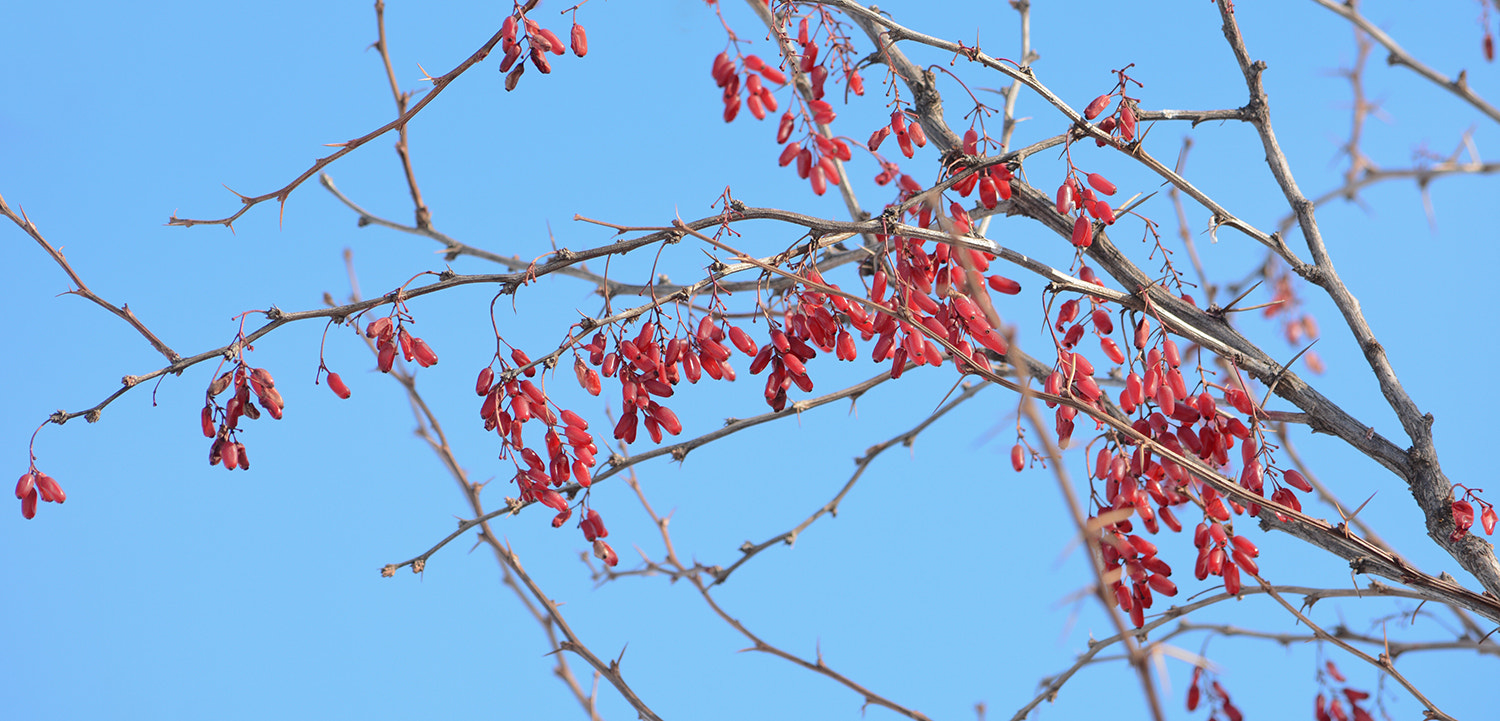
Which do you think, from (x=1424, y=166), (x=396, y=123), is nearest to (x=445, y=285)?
(x=396, y=123)

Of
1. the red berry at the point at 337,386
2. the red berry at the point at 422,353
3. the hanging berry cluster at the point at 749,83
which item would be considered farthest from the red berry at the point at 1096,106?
the red berry at the point at 337,386

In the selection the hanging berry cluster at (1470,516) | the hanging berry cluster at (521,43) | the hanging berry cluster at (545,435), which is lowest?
the hanging berry cluster at (1470,516)

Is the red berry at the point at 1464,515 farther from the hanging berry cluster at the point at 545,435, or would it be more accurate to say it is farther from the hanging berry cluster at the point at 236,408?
the hanging berry cluster at the point at 236,408

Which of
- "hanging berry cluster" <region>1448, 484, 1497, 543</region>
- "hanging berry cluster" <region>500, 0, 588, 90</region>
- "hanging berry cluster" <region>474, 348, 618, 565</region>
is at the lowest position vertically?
"hanging berry cluster" <region>1448, 484, 1497, 543</region>

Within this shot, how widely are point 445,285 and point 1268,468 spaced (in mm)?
855

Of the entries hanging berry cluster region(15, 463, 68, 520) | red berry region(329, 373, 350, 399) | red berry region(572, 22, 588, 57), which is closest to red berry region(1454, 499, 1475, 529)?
red berry region(572, 22, 588, 57)

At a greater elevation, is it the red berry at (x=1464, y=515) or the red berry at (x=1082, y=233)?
the red berry at (x=1082, y=233)

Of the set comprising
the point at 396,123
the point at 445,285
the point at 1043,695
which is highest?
the point at 396,123

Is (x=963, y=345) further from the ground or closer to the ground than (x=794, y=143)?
closer to the ground

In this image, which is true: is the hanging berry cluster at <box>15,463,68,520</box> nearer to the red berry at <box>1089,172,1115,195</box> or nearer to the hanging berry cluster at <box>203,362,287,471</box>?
the hanging berry cluster at <box>203,362,287,471</box>

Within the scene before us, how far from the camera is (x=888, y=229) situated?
1045 mm

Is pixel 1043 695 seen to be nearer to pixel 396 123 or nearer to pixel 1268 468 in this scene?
pixel 1268 468

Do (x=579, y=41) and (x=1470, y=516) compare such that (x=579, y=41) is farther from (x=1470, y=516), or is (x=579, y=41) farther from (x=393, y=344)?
(x=1470, y=516)

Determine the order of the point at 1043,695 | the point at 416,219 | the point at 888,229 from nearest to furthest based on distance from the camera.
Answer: the point at 888,229 → the point at 1043,695 → the point at 416,219
